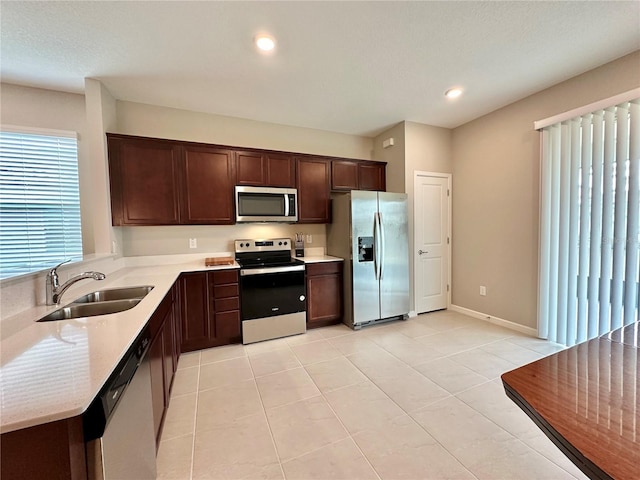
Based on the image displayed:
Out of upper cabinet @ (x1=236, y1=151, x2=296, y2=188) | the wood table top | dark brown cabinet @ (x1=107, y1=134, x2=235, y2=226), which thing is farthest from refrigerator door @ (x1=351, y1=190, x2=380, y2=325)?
the wood table top

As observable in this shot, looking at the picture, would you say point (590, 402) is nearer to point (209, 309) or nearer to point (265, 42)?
point (265, 42)

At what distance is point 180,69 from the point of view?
243 centimetres

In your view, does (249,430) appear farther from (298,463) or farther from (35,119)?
(35,119)

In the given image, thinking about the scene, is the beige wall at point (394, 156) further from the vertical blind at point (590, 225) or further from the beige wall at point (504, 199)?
the vertical blind at point (590, 225)

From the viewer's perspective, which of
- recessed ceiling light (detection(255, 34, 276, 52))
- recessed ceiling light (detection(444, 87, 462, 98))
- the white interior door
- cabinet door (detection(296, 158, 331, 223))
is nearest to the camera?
recessed ceiling light (detection(255, 34, 276, 52))

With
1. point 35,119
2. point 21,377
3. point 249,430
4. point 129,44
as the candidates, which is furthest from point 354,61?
point 35,119

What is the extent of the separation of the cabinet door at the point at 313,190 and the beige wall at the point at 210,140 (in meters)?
0.31

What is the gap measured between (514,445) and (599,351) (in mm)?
930

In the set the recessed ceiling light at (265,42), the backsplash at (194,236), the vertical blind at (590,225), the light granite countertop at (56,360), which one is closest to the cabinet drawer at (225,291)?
the backsplash at (194,236)

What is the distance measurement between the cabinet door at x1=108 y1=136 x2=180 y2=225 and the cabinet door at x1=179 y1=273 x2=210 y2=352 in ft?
2.52

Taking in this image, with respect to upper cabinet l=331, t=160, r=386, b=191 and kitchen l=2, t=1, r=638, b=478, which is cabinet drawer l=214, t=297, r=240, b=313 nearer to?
kitchen l=2, t=1, r=638, b=478

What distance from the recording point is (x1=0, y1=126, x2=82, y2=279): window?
2590 mm

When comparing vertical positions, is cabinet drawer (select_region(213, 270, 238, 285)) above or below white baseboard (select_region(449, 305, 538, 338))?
above

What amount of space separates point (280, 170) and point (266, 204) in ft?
1.64
